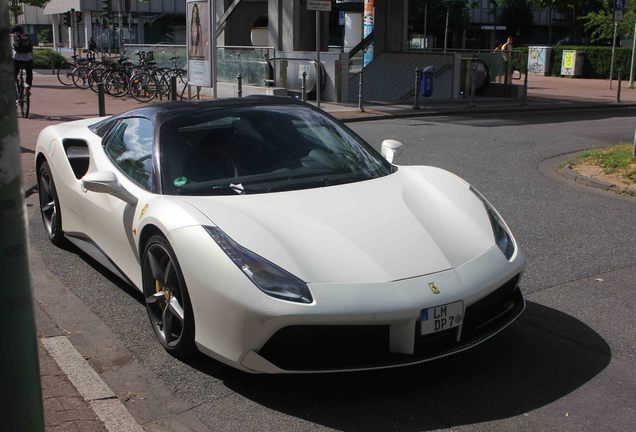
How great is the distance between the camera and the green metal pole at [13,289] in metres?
2.08

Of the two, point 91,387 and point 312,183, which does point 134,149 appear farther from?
point 91,387

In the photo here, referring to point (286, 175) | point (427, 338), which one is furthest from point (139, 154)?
point (427, 338)

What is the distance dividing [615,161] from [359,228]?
7388 mm

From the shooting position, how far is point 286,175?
464 cm

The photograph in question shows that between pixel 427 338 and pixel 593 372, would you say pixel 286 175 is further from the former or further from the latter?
pixel 593 372

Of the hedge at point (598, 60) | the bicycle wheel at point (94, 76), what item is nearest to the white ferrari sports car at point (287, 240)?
the bicycle wheel at point (94, 76)

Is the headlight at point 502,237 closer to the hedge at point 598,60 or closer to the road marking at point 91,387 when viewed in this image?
the road marking at point 91,387

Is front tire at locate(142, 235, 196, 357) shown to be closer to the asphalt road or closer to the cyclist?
the asphalt road

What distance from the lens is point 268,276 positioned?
3.54 metres

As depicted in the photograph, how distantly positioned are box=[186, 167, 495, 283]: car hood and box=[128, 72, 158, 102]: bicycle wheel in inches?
701

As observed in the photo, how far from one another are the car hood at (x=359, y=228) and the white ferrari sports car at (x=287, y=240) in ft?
0.03

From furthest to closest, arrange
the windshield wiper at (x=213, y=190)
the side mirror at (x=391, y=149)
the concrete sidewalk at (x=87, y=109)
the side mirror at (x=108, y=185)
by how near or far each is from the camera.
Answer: the side mirror at (x=391, y=149)
the side mirror at (x=108, y=185)
the windshield wiper at (x=213, y=190)
the concrete sidewalk at (x=87, y=109)

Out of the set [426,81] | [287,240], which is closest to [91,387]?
[287,240]

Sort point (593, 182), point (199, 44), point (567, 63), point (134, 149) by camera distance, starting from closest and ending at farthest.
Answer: point (134, 149), point (593, 182), point (199, 44), point (567, 63)
